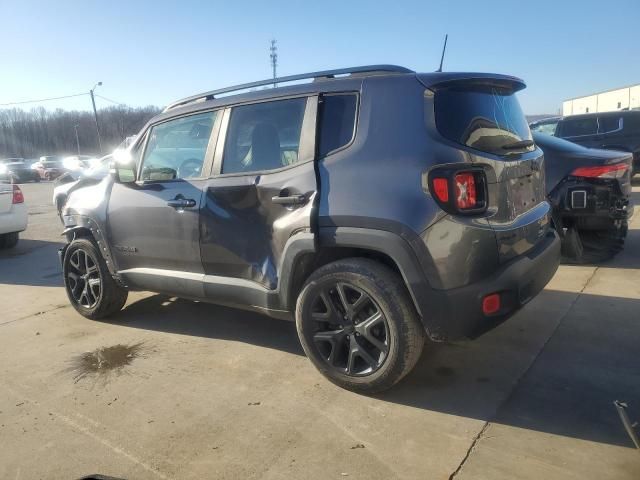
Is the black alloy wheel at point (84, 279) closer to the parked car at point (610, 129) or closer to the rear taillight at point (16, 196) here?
the rear taillight at point (16, 196)

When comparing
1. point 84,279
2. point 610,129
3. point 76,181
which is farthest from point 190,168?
point 610,129

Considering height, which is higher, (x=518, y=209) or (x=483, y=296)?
(x=518, y=209)

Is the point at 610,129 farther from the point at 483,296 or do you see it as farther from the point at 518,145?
the point at 483,296

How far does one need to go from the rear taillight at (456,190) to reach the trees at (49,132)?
82716 millimetres

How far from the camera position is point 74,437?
2777 mm

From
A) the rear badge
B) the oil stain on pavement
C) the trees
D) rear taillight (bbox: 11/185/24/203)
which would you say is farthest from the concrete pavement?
the trees

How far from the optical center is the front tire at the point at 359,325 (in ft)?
9.20

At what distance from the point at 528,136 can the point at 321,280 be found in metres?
1.76

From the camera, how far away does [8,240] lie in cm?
855

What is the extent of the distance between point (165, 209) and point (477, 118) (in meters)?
2.34

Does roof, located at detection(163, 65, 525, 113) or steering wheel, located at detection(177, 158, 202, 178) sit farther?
steering wheel, located at detection(177, 158, 202, 178)

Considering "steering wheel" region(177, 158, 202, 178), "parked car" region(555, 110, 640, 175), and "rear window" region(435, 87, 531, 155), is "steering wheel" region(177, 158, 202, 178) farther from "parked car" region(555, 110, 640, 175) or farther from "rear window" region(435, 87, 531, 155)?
"parked car" region(555, 110, 640, 175)

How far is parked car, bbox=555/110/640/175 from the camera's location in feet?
36.5

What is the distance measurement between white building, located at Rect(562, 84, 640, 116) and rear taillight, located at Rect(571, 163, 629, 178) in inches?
1997
